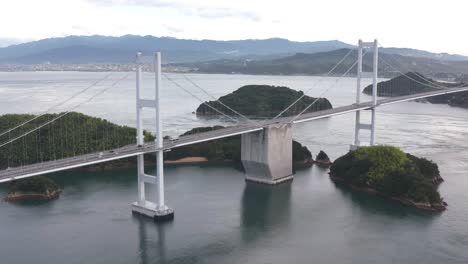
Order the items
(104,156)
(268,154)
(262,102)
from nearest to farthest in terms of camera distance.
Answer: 1. (104,156)
2. (268,154)
3. (262,102)

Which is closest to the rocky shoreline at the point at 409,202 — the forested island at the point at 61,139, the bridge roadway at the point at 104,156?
the bridge roadway at the point at 104,156

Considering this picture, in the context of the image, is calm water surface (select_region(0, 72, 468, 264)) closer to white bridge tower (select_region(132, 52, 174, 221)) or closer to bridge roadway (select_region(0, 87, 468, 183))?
white bridge tower (select_region(132, 52, 174, 221))

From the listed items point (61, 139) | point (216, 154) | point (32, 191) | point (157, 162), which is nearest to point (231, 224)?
point (157, 162)

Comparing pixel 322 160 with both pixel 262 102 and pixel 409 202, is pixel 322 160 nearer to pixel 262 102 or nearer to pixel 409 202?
pixel 409 202

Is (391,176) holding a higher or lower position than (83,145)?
lower

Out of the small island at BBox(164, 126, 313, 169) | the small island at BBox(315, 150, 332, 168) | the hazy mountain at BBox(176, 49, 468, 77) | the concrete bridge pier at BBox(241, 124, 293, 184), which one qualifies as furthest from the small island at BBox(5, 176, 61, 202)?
the hazy mountain at BBox(176, 49, 468, 77)

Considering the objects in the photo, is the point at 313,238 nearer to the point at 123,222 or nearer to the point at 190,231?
the point at 190,231

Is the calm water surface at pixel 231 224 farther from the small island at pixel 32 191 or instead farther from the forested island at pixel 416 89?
the forested island at pixel 416 89
